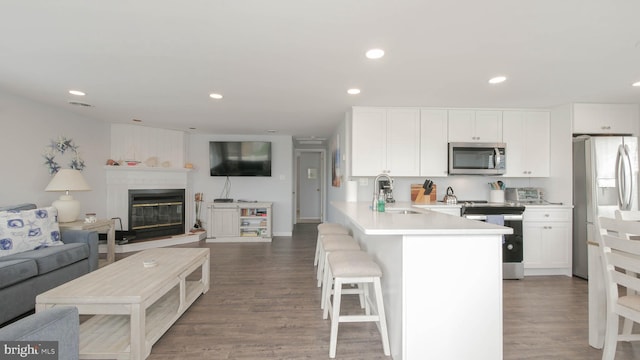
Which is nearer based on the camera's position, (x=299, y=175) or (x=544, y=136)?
(x=544, y=136)

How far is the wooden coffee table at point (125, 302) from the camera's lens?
1.72 metres

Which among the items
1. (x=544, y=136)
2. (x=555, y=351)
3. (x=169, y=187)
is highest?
(x=544, y=136)

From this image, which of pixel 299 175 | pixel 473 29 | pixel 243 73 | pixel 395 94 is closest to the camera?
pixel 473 29

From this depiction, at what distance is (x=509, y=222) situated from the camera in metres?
3.38

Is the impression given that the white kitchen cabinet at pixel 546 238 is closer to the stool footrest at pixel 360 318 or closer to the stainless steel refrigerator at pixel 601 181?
the stainless steel refrigerator at pixel 601 181

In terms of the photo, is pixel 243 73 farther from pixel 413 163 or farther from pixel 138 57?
pixel 413 163

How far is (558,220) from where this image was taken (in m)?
3.45

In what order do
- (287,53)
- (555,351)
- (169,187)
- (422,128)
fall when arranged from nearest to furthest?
(555,351) < (287,53) < (422,128) < (169,187)

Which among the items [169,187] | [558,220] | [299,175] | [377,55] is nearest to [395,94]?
[377,55]

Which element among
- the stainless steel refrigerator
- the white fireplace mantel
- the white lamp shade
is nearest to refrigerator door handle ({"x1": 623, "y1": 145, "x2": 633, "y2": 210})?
the stainless steel refrigerator

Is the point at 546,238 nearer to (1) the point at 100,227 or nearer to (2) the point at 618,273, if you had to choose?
(2) the point at 618,273

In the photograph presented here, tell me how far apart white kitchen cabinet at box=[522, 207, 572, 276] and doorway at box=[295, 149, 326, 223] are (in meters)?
5.49

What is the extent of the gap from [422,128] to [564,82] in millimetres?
1451

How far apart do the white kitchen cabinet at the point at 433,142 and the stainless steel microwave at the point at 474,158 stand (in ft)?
0.36
